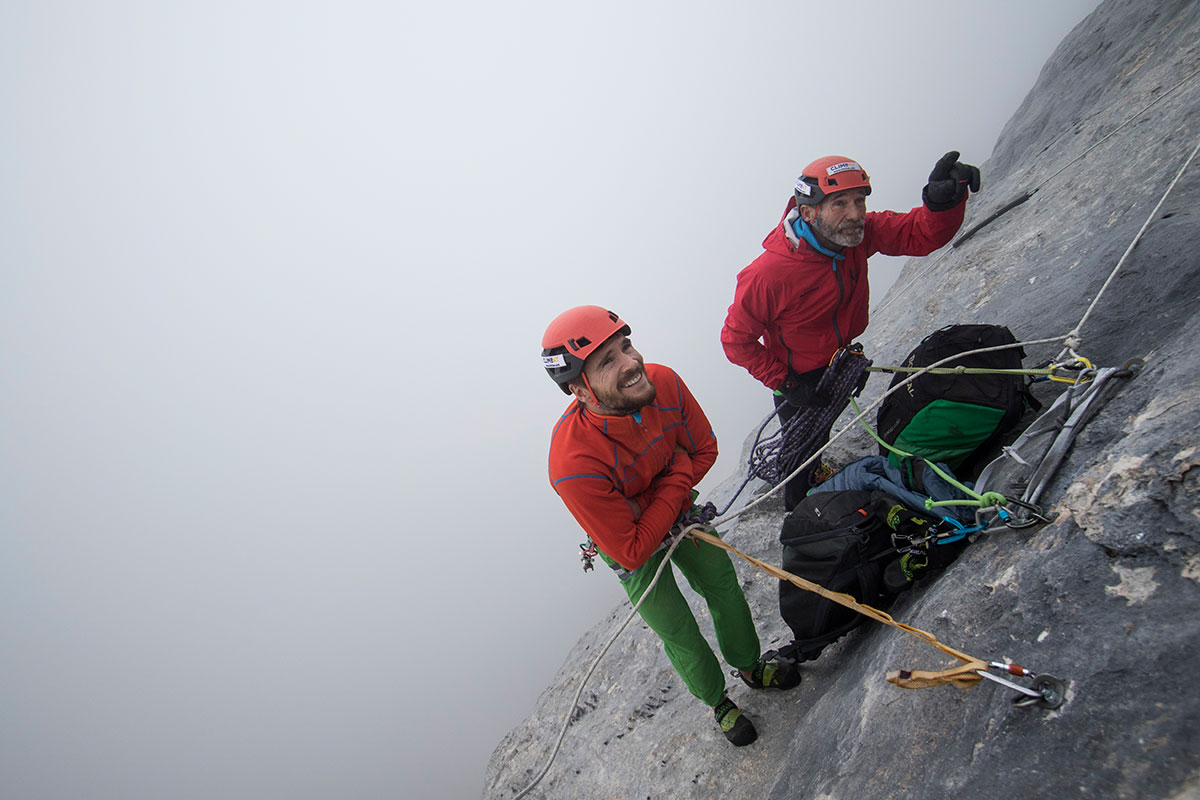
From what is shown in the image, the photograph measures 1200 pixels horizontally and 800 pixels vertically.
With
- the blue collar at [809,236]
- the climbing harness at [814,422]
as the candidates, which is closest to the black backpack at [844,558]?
the climbing harness at [814,422]

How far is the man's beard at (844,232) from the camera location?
10.4 ft

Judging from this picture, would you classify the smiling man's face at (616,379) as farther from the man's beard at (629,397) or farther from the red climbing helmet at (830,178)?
the red climbing helmet at (830,178)

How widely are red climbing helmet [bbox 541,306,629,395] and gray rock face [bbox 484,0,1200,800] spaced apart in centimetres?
175

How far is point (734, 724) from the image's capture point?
3.12 m

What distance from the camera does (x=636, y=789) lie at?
363 centimetres

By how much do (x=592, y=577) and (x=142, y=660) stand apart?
2540 centimetres

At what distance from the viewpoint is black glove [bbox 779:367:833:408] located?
3717mm

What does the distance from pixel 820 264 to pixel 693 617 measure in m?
2.20

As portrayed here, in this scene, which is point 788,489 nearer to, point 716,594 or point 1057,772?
point 716,594

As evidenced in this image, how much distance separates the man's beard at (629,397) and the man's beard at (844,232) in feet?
5.08

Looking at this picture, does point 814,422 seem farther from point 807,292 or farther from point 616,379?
point 616,379

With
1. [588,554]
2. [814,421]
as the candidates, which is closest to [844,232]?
[814,421]

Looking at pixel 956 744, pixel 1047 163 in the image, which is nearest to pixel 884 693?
pixel 956 744

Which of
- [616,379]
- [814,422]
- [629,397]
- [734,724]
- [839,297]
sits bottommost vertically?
[734,724]
